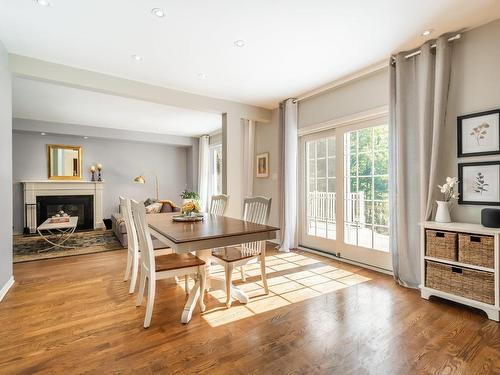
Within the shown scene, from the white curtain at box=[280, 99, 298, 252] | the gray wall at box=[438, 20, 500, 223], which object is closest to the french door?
the white curtain at box=[280, 99, 298, 252]

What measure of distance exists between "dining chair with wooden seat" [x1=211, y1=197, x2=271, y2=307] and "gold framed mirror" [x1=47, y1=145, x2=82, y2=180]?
565cm

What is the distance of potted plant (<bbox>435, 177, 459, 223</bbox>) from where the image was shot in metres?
2.48

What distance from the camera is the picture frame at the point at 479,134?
2342 mm

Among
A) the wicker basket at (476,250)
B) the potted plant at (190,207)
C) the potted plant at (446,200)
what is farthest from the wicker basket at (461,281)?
the potted plant at (190,207)

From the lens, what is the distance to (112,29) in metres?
2.46

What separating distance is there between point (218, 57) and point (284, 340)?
2.92m

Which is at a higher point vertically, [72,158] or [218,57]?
[218,57]

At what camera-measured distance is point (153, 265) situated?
2029 millimetres

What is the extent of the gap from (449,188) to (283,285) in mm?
1930

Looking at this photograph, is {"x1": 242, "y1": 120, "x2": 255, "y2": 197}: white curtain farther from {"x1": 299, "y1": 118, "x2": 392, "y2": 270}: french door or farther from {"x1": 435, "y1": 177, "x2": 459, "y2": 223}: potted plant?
{"x1": 435, "y1": 177, "x2": 459, "y2": 223}: potted plant

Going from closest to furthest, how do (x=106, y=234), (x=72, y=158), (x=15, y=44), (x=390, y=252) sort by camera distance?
1. (x=15, y=44)
2. (x=390, y=252)
3. (x=106, y=234)
4. (x=72, y=158)

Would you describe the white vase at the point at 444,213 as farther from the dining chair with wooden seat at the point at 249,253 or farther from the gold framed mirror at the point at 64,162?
the gold framed mirror at the point at 64,162

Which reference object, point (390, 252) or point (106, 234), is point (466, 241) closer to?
point (390, 252)

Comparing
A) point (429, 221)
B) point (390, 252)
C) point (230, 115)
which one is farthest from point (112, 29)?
point (390, 252)
